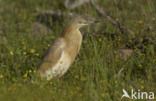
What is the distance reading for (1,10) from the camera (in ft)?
38.5

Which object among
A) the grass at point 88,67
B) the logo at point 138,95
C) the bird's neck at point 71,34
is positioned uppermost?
the bird's neck at point 71,34

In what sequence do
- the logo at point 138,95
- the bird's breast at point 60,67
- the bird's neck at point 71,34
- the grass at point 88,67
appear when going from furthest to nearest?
1. the bird's neck at point 71,34
2. the bird's breast at point 60,67
3. the logo at point 138,95
4. the grass at point 88,67

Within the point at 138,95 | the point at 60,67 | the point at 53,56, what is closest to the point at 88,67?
the point at 60,67

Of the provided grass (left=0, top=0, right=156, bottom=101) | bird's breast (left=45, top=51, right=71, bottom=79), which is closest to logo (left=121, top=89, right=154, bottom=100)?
grass (left=0, top=0, right=156, bottom=101)

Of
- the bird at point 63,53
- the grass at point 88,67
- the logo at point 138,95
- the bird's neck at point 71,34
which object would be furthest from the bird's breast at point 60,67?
the logo at point 138,95

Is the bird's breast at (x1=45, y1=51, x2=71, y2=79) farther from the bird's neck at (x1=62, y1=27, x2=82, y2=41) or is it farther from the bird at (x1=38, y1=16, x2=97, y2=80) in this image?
the bird's neck at (x1=62, y1=27, x2=82, y2=41)

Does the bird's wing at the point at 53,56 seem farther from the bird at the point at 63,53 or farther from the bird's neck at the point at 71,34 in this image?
the bird's neck at the point at 71,34

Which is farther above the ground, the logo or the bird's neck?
the bird's neck

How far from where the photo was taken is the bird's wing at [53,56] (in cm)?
652

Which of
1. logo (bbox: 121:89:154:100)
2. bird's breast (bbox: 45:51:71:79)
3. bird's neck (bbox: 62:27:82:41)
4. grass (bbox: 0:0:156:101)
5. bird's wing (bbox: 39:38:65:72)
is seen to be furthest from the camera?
bird's neck (bbox: 62:27:82:41)

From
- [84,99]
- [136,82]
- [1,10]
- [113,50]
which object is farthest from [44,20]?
[84,99]

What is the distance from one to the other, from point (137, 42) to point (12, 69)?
2.50 metres

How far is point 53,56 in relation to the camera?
6547mm

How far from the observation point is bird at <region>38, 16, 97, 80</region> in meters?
6.44
